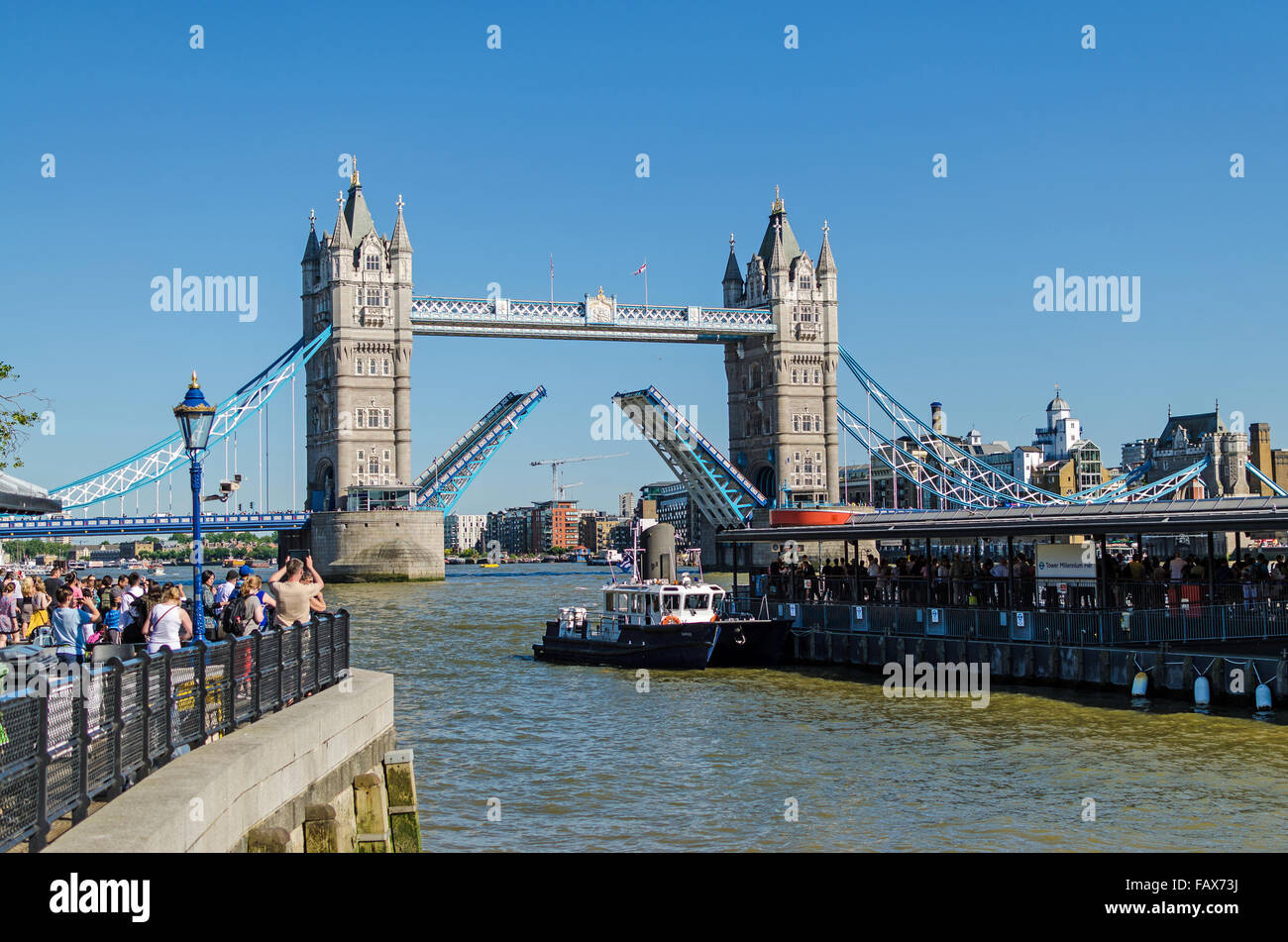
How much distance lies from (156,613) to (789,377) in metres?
91.7

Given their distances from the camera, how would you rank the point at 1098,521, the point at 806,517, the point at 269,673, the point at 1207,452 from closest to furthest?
the point at 269,673 < the point at 1098,521 < the point at 806,517 < the point at 1207,452

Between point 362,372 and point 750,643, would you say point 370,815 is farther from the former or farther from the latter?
point 362,372

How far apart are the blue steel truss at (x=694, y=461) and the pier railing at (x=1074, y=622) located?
4602 centimetres

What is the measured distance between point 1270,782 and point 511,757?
29.6ft

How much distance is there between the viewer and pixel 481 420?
80625mm

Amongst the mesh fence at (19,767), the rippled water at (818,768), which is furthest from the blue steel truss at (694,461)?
the mesh fence at (19,767)

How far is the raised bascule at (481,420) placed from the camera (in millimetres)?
82812

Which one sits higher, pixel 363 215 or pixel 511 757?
pixel 363 215

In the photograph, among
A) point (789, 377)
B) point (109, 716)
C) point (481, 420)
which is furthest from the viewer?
point (789, 377)

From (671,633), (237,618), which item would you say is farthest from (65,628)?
(671,633)
